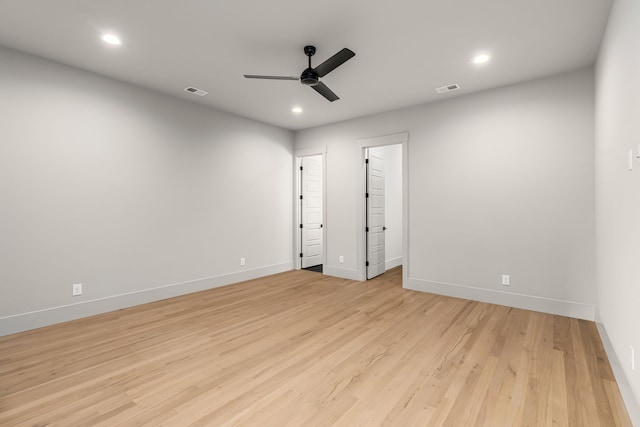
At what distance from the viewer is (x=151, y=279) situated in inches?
165

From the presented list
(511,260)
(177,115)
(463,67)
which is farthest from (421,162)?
(177,115)

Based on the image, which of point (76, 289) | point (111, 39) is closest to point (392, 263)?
point (76, 289)

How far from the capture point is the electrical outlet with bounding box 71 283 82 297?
3497 mm

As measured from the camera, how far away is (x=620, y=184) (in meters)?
2.22

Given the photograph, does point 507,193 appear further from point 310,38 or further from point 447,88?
point 310,38

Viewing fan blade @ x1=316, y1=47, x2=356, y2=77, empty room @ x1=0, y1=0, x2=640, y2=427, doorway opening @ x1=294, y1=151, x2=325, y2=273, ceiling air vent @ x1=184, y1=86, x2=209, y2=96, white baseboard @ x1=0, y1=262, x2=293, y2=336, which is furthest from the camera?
doorway opening @ x1=294, y1=151, x2=325, y2=273

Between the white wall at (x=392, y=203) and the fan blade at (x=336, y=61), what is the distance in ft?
10.6

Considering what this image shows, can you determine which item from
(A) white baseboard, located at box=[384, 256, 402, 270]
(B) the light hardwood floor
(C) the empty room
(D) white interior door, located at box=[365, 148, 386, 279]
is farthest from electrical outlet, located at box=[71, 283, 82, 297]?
(A) white baseboard, located at box=[384, 256, 402, 270]

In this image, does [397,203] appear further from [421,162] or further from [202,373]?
[202,373]

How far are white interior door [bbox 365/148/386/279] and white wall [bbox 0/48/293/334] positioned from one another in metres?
2.07

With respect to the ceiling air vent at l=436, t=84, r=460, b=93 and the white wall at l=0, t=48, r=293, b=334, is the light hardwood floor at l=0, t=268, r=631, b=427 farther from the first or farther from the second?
the ceiling air vent at l=436, t=84, r=460, b=93

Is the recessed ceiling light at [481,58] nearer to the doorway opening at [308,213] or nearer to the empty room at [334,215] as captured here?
the empty room at [334,215]

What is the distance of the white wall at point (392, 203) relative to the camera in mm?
6320

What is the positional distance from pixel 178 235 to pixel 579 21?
16.9 ft
